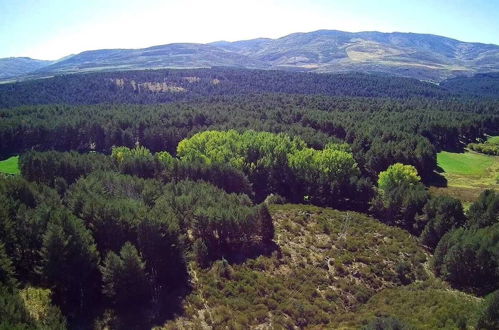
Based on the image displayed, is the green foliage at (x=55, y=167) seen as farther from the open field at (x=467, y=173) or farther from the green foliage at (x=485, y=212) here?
the open field at (x=467, y=173)

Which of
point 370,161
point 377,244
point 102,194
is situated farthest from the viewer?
point 370,161

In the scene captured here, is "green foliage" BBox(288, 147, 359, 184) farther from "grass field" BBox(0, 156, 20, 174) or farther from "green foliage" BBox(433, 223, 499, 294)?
"grass field" BBox(0, 156, 20, 174)

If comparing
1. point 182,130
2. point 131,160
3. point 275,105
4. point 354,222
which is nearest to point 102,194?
point 131,160

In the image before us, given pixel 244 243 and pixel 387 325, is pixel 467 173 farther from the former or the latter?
pixel 387 325

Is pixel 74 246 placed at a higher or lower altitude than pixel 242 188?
higher

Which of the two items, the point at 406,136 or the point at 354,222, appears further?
the point at 406,136

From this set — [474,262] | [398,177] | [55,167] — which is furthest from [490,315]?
[55,167]

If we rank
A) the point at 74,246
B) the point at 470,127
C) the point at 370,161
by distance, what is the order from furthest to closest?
1. the point at 470,127
2. the point at 370,161
3. the point at 74,246

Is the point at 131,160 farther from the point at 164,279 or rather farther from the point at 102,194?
the point at 164,279
